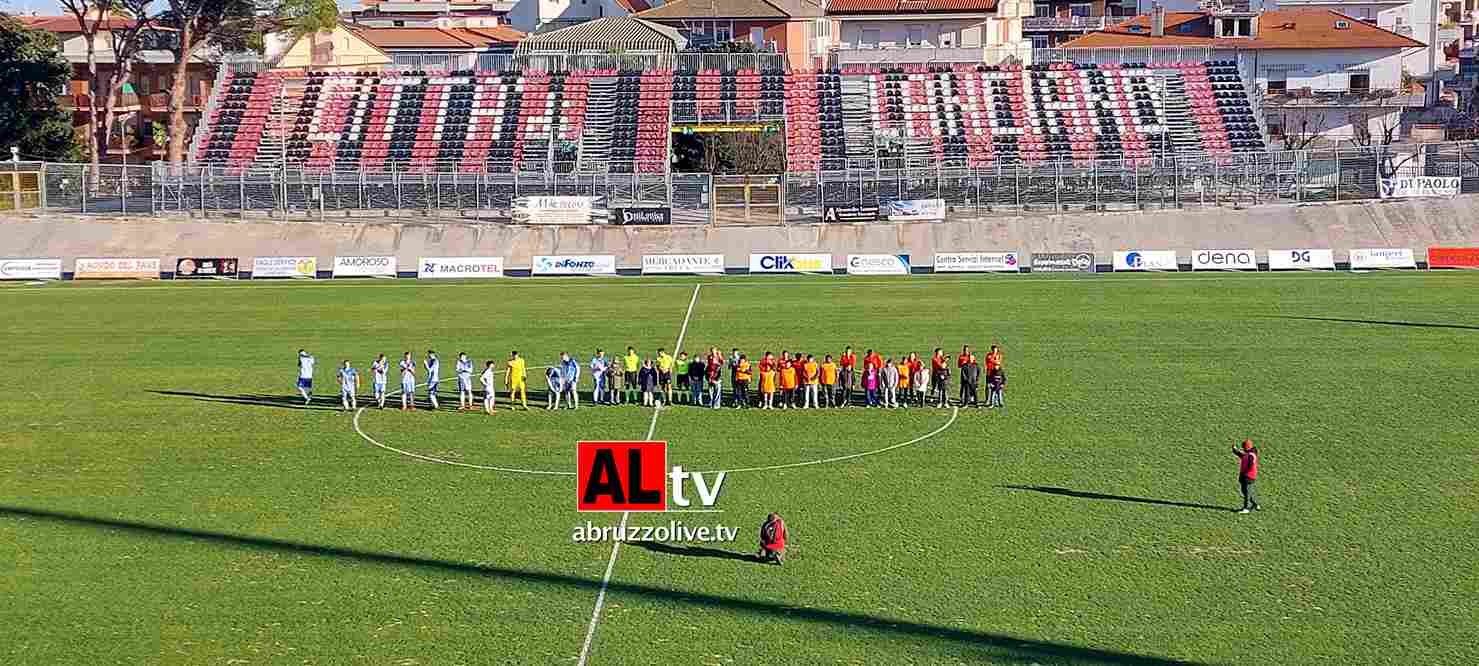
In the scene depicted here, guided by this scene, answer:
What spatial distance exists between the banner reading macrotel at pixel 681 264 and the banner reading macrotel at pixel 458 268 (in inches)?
222

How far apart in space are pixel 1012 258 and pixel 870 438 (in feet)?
100

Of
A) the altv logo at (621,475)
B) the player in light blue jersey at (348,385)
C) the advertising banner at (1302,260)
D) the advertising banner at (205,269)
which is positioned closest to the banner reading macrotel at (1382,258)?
the advertising banner at (1302,260)

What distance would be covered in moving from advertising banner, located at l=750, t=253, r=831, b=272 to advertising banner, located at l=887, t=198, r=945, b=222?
7562mm

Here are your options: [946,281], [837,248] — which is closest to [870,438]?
[946,281]

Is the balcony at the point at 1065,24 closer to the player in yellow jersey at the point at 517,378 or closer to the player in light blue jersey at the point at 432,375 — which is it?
the player in yellow jersey at the point at 517,378

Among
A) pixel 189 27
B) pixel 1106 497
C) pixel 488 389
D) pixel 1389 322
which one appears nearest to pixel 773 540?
pixel 1106 497

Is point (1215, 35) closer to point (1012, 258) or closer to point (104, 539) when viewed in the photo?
point (1012, 258)

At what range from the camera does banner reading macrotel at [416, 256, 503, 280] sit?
63.3m

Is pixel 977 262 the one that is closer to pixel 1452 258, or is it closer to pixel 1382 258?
Result: pixel 1382 258

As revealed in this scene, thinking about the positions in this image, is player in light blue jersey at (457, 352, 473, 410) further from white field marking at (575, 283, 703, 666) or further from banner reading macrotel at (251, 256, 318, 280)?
banner reading macrotel at (251, 256, 318, 280)

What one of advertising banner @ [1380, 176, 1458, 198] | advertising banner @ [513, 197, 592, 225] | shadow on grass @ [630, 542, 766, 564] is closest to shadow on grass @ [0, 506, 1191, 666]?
shadow on grass @ [630, 542, 766, 564]

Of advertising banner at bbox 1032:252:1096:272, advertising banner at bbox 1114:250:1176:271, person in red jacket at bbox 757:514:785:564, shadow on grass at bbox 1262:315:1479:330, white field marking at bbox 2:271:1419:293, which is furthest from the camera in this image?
advertising banner at bbox 1032:252:1096:272

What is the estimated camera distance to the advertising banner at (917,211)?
70062mm

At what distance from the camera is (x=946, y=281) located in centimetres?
6056
